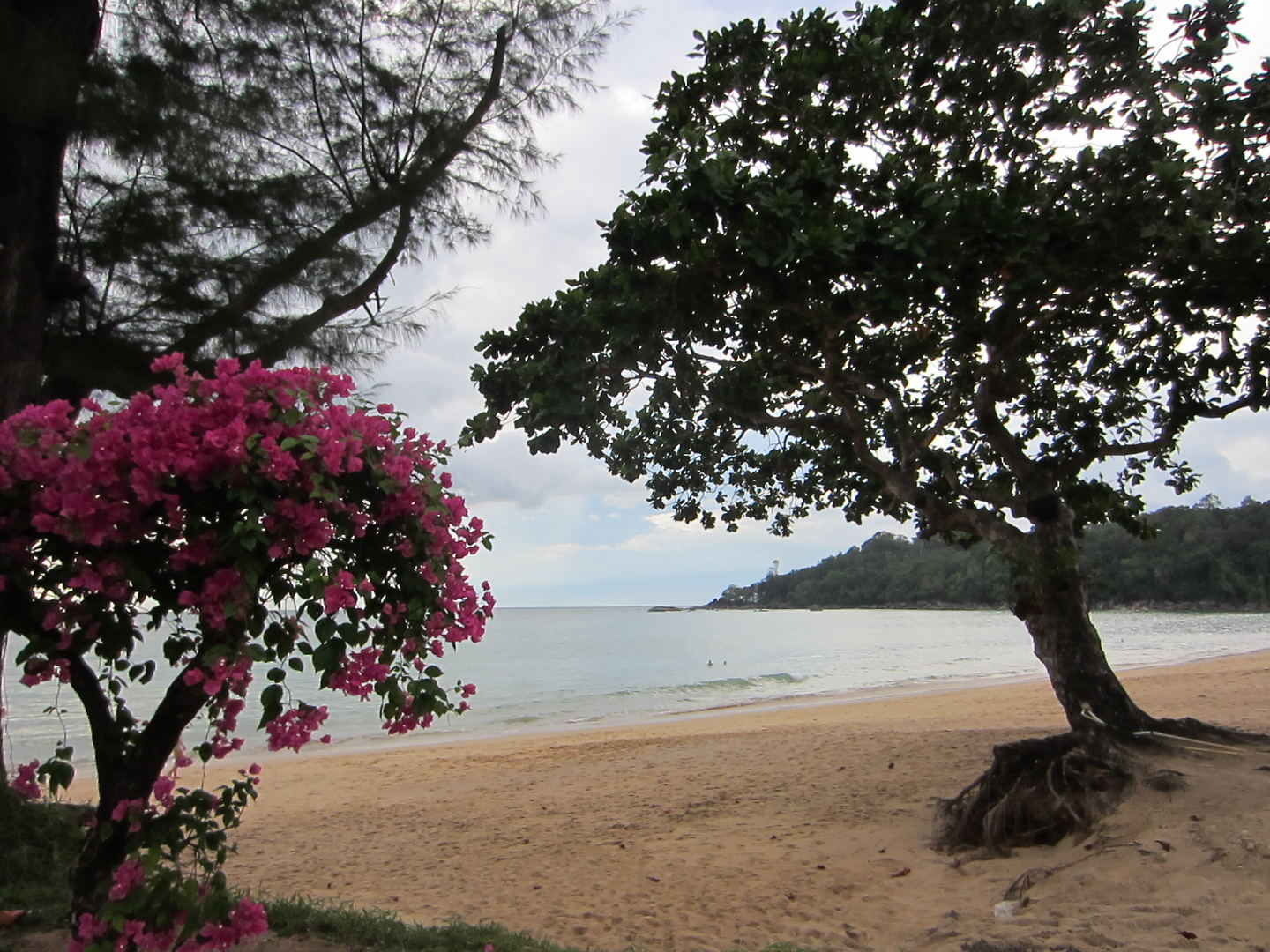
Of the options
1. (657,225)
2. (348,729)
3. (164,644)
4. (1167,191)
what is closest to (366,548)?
(164,644)

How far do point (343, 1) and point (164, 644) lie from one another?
4951 millimetres

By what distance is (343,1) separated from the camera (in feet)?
18.4

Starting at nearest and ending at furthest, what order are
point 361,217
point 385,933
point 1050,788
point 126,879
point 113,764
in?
point 126,879 < point 113,764 < point 385,933 < point 1050,788 < point 361,217

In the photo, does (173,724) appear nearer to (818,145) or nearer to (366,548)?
(366,548)

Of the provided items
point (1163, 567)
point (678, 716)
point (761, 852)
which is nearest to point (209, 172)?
point (761, 852)

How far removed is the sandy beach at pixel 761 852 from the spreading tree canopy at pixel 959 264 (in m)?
1.55

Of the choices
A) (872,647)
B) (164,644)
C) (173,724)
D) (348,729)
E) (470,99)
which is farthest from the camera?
(872,647)

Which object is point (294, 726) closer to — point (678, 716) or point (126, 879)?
point (126, 879)

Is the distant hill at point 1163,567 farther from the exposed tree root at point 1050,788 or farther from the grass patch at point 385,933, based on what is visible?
the grass patch at point 385,933

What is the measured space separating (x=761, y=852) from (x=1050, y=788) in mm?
1968

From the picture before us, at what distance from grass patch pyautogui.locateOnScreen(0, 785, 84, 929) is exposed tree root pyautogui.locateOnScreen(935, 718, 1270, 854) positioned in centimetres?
502

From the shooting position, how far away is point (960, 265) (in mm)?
5242

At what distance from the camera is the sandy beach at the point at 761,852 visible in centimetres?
406

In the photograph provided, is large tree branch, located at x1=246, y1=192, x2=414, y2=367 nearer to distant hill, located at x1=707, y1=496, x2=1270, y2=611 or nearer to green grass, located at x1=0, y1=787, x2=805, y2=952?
green grass, located at x1=0, y1=787, x2=805, y2=952
